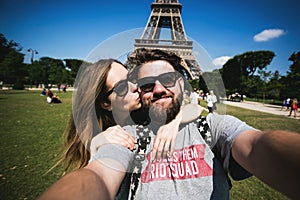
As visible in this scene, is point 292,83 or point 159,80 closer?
point 159,80

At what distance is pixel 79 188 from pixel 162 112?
978mm

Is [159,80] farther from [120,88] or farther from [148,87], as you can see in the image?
[120,88]

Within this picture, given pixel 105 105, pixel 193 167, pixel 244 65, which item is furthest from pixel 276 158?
pixel 244 65

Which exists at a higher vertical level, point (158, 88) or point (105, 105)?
point (158, 88)

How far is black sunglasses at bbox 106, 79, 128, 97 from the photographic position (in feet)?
6.36

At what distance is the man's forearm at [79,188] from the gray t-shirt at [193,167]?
0.66ft

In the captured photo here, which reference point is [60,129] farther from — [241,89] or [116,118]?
[241,89]

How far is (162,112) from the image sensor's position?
164 cm

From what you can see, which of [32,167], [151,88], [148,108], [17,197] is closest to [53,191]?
[148,108]

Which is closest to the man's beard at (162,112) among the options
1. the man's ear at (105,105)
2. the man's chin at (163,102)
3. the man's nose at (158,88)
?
the man's chin at (163,102)

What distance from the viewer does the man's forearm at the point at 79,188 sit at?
0.76 meters

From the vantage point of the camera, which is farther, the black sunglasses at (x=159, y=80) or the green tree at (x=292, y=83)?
the green tree at (x=292, y=83)

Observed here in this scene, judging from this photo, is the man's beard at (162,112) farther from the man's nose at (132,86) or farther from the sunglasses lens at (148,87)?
the man's nose at (132,86)

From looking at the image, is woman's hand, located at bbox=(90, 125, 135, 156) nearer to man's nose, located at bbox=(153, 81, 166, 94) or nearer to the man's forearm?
the man's forearm
